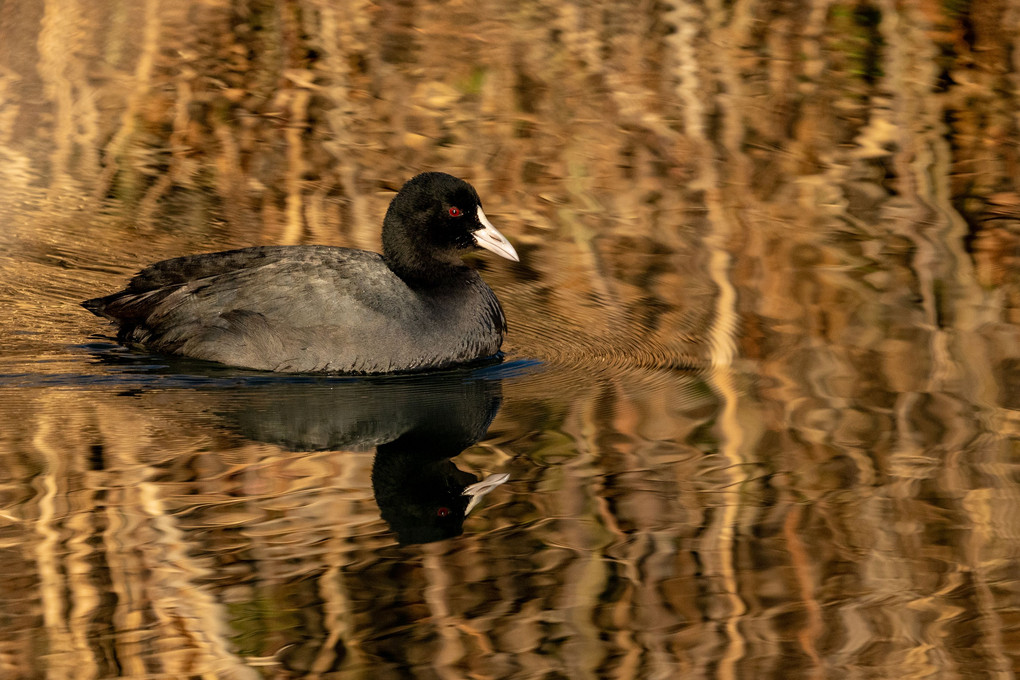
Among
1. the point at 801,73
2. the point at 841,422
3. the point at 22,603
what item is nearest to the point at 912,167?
the point at 801,73

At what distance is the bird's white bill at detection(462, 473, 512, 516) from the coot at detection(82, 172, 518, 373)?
1.25 m

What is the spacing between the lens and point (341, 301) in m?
6.20

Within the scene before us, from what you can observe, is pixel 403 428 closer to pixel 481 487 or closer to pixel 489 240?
pixel 481 487

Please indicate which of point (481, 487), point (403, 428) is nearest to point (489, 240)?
point (403, 428)

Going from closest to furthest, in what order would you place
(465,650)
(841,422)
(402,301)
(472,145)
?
1. (465,650)
2. (841,422)
3. (402,301)
4. (472,145)

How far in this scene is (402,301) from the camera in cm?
633

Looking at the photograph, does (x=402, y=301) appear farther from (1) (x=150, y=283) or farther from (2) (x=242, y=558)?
(2) (x=242, y=558)

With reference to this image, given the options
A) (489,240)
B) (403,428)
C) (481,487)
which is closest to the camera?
(481,487)

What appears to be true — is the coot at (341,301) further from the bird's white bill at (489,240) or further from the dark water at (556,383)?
the dark water at (556,383)

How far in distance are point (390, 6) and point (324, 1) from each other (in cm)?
Result: 69

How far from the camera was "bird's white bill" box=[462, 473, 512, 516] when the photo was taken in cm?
489

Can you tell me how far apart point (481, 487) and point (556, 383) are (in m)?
1.27

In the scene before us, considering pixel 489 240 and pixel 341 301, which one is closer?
pixel 341 301

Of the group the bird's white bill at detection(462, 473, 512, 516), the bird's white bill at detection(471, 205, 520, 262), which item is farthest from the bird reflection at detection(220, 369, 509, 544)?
the bird's white bill at detection(471, 205, 520, 262)
